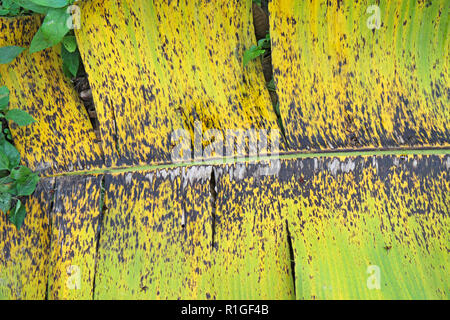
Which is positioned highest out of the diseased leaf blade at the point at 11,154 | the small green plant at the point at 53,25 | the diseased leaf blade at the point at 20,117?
the small green plant at the point at 53,25

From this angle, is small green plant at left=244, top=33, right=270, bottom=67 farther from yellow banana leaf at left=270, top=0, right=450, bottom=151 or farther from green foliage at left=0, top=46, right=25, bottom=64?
green foliage at left=0, top=46, right=25, bottom=64

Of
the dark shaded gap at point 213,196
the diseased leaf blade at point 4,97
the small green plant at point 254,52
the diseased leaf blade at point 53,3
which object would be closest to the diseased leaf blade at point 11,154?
the diseased leaf blade at point 4,97

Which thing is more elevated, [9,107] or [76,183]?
[9,107]

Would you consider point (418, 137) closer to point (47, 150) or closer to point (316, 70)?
point (316, 70)

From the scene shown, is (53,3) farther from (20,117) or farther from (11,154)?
(11,154)

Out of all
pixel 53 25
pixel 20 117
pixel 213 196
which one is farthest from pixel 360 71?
pixel 20 117

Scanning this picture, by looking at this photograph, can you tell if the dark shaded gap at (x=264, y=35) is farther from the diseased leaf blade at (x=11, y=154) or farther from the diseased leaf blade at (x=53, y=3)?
the diseased leaf blade at (x=11, y=154)
